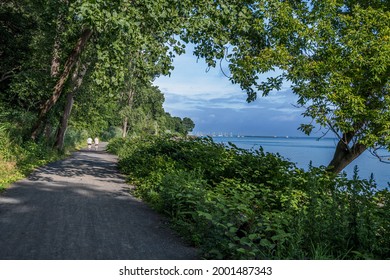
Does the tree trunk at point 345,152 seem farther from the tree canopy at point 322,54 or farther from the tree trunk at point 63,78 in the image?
the tree trunk at point 63,78

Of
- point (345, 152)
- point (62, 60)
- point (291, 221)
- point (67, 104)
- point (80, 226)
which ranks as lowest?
point (80, 226)

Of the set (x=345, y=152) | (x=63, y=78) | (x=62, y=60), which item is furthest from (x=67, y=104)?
(x=345, y=152)

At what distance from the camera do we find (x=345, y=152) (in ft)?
49.6

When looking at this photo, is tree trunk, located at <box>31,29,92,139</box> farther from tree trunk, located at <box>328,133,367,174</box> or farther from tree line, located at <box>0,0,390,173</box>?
tree trunk, located at <box>328,133,367,174</box>

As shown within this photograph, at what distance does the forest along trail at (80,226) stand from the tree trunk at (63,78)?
7803mm

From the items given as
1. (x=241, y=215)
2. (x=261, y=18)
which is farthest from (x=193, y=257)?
(x=261, y=18)

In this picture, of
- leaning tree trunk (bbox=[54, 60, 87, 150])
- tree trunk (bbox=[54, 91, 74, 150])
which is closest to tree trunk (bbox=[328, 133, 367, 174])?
leaning tree trunk (bbox=[54, 60, 87, 150])

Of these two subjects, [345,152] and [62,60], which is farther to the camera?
[62,60]

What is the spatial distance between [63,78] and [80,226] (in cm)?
1260

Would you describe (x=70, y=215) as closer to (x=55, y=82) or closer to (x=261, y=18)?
(x=261, y=18)

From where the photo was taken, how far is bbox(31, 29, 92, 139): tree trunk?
16.5 meters

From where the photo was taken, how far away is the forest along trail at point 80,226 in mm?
5184

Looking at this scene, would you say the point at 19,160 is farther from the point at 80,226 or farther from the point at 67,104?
the point at 67,104

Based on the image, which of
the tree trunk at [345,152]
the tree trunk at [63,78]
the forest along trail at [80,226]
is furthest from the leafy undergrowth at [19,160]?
the tree trunk at [345,152]
